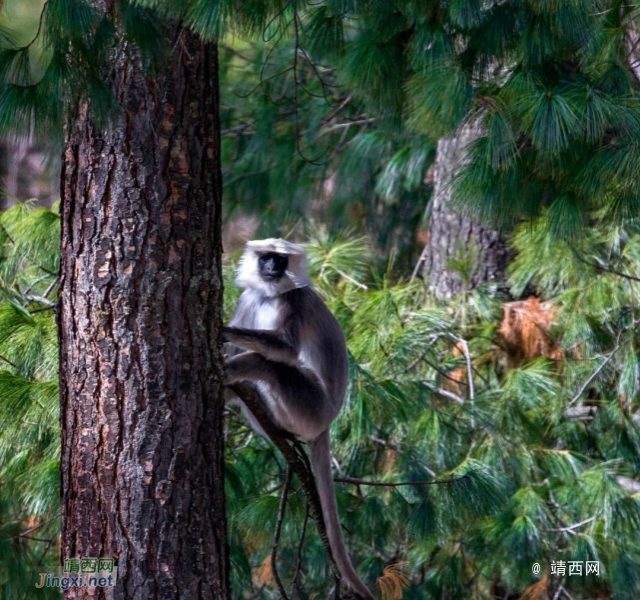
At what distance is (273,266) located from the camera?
3.86 metres

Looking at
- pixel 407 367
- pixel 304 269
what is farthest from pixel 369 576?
pixel 304 269

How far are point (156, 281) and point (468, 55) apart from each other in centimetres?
125

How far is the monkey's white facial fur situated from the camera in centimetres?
390

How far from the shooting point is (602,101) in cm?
298

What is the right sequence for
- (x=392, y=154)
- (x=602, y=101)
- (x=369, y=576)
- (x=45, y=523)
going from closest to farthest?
1. (x=602, y=101)
2. (x=45, y=523)
3. (x=369, y=576)
4. (x=392, y=154)

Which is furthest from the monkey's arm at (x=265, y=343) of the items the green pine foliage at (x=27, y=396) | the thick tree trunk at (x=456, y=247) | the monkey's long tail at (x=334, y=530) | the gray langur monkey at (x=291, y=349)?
the thick tree trunk at (x=456, y=247)

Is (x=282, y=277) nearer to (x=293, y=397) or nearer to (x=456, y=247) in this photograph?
(x=293, y=397)

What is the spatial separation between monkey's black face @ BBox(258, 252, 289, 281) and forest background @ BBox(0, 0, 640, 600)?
1.48ft

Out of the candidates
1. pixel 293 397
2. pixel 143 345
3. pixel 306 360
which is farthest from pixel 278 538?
pixel 143 345

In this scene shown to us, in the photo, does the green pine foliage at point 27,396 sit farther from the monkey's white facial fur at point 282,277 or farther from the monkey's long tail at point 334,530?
the monkey's long tail at point 334,530

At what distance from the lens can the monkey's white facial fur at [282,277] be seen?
3900mm

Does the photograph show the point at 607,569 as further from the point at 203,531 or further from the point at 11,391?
the point at 11,391

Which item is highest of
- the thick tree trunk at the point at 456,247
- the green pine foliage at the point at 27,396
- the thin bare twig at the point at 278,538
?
the thick tree trunk at the point at 456,247

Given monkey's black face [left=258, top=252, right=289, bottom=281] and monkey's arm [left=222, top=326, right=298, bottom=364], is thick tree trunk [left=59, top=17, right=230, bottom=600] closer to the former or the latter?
monkey's arm [left=222, top=326, right=298, bottom=364]
